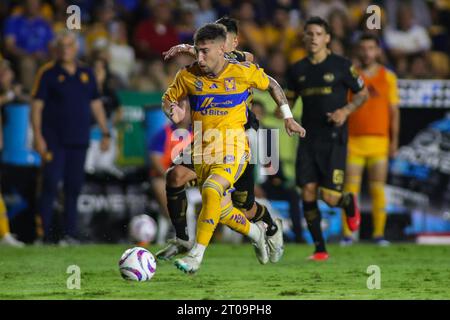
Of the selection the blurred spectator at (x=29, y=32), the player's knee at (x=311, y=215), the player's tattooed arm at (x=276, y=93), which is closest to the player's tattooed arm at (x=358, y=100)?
the player's knee at (x=311, y=215)

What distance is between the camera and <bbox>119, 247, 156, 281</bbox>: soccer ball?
9.20 m

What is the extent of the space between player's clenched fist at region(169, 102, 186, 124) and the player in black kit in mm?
3180

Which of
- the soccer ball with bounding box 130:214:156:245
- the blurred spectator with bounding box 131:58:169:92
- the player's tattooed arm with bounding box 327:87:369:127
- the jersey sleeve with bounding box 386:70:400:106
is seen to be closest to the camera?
the player's tattooed arm with bounding box 327:87:369:127

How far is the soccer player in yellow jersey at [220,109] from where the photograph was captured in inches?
366

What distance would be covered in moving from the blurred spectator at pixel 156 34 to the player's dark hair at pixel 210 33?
23.8 ft

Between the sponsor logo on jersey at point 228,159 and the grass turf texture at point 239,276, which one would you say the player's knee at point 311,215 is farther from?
the sponsor logo on jersey at point 228,159

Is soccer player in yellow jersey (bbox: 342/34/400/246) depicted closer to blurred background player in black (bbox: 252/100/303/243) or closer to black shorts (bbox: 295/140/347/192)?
blurred background player in black (bbox: 252/100/303/243)

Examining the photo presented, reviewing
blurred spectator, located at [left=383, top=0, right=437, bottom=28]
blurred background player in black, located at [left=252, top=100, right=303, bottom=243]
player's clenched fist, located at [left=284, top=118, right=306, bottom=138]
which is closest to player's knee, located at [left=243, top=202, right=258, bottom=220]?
player's clenched fist, located at [left=284, top=118, right=306, bottom=138]

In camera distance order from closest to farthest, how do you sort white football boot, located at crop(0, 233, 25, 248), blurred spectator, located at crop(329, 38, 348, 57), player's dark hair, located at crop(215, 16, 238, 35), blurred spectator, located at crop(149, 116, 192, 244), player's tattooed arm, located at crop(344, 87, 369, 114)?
1. player's dark hair, located at crop(215, 16, 238, 35)
2. player's tattooed arm, located at crop(344, 87, 369, 114)
3. white football boot, located at crop(0, 233, 25, 248)
4. blurred spectator, located at crop(149, 116, 192, 244)
5. blurred spectator, located at crop(329, 38, 348, 57)

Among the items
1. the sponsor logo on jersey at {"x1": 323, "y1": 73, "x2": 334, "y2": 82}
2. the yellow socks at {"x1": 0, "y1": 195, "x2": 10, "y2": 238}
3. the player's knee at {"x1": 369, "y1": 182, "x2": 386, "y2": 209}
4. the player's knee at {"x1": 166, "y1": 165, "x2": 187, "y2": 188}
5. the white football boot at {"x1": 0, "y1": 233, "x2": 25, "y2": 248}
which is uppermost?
the sponsor logo on jersey at {"x1": 323, "y1": 73, "x2": 334, "y2": 82}

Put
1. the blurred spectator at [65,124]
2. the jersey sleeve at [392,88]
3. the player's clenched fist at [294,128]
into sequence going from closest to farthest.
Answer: the player's clenched fist at [294,128] → the blurred spectator at [65,124] → the jersey sleeve at [392,88]

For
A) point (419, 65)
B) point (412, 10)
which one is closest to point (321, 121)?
point (419, 65)

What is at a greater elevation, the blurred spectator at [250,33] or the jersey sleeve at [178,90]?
the blurred spectator at [250,33]
